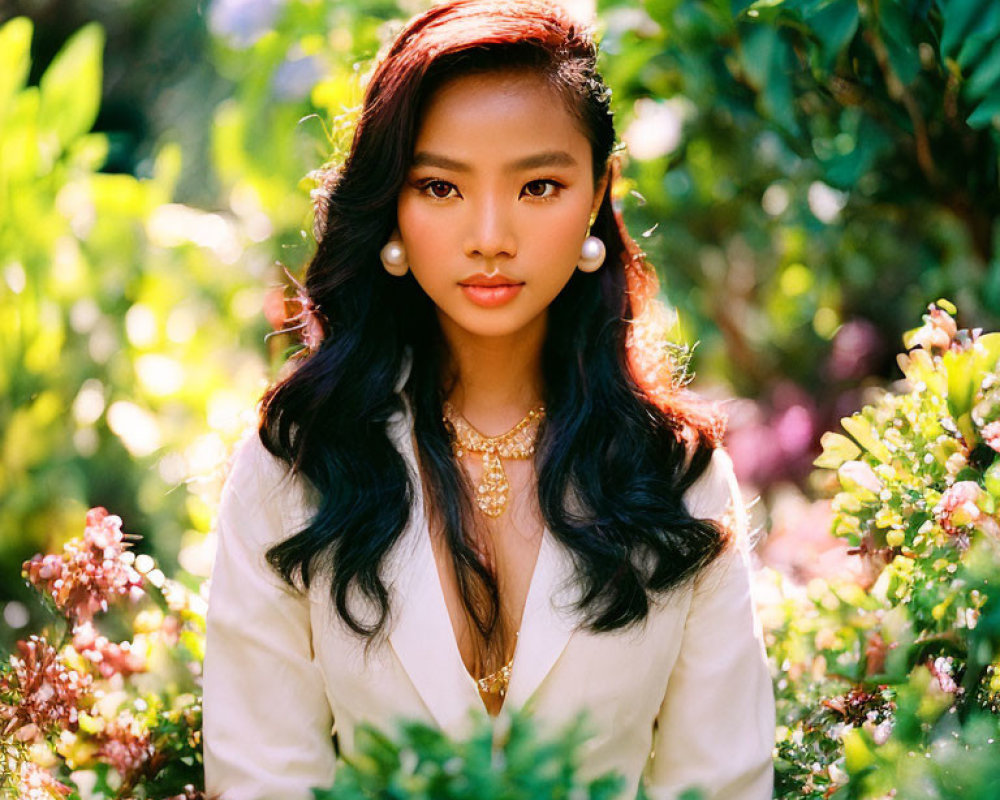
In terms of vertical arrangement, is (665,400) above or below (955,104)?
below

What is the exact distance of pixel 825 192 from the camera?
3.26m

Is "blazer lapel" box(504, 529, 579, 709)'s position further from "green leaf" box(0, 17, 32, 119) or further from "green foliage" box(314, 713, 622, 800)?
"green leaf" box(0, 17, 32, 119)

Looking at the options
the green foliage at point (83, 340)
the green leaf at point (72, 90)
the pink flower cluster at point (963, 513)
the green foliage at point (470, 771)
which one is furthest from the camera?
the green leaf at point (72, 90)

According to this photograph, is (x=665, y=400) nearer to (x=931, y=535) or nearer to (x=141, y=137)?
(x=931, y=535)

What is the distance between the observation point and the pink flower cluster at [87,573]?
6.05ft

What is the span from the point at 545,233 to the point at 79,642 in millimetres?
925

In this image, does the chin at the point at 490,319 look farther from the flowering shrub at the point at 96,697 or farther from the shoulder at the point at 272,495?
the flowering shrub at the point at 96,697

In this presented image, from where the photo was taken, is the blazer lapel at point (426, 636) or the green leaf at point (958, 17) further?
the green leaf at point (958, 17)

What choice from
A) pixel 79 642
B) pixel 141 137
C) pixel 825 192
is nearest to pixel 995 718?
pixel 79 642

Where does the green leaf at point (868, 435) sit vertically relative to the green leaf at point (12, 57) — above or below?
below

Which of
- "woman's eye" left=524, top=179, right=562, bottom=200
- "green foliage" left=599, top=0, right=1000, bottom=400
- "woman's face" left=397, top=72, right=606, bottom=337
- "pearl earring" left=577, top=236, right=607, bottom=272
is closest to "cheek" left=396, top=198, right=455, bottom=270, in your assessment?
"woman's face" left=397, top=72, right=606, bottom=337

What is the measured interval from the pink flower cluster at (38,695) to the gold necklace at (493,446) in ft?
2.15

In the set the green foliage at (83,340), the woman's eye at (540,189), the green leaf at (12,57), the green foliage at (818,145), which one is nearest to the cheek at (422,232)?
the woman's eye at (540,189)

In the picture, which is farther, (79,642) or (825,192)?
(825,192)
